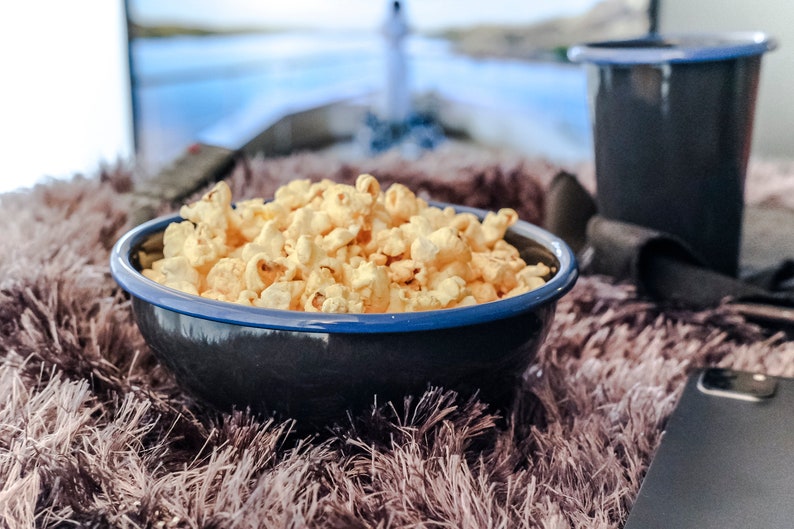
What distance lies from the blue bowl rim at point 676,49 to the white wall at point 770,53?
170 millimetres

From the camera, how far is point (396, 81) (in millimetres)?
1931

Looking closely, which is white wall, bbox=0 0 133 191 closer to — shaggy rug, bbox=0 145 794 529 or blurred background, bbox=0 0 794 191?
blurred background, bbox=0 0 794 191

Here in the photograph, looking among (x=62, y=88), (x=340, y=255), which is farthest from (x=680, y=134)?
(x=62, y=88)

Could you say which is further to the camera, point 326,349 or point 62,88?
point 62,88

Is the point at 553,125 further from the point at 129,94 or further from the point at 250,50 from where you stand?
the point at 129,94

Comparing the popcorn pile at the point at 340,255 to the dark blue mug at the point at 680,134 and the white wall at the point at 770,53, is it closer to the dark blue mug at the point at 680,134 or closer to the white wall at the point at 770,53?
the dark blue mug at the point at 680,134

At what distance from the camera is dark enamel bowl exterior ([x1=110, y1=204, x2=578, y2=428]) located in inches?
15.1

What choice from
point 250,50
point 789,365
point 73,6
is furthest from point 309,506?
point 250,50

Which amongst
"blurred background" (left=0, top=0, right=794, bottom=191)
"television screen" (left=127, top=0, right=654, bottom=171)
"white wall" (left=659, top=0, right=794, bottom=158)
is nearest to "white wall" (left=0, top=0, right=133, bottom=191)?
"blurred background" (left=0, top=0, right=794, bottom=191)

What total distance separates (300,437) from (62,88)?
1044 millimetres

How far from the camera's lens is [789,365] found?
56 cm

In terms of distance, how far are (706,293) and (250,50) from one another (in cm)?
139

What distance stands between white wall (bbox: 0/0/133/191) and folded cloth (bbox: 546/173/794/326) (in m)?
0.54

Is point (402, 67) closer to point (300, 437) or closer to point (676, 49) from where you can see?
point (676, 49)
